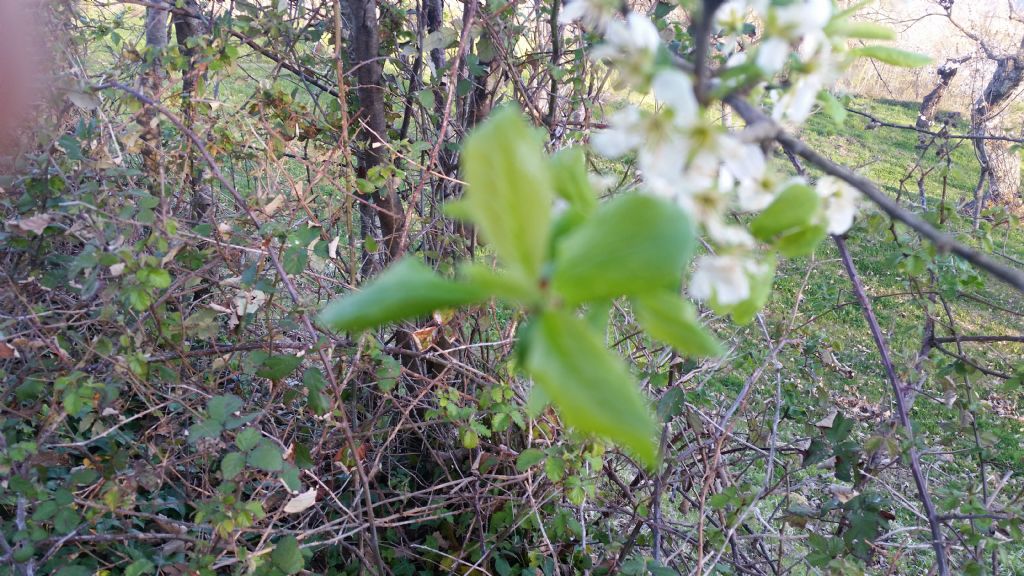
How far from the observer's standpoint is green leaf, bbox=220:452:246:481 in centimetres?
127

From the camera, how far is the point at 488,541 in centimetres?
192

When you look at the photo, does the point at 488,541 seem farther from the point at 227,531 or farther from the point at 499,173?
the point at 499,173

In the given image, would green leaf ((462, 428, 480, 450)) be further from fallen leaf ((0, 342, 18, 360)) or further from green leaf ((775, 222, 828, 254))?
green leaf ((775, 222, 828, 254))

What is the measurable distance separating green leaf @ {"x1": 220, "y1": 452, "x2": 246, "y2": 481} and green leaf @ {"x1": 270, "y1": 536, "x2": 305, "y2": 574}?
20 centimetres

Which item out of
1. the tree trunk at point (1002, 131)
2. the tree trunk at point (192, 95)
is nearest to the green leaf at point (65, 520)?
the tree trunk at point (192, 95)

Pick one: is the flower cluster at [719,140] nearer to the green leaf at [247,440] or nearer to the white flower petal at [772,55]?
the white flower petal at [772,55]

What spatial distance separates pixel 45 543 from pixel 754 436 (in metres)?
1.81

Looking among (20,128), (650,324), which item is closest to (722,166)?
(650,324)

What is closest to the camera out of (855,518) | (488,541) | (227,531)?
(227,531)

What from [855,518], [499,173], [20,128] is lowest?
[855,518]

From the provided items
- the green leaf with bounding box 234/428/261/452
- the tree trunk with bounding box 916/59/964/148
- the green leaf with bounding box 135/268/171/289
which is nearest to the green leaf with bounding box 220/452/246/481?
the green leaf with bounding box 234/428/261/452

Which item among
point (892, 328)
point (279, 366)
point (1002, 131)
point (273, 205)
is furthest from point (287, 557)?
point (1002, 131)

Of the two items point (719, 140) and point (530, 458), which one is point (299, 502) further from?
point (719, 140)

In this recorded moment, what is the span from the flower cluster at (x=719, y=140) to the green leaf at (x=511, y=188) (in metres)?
0.10
